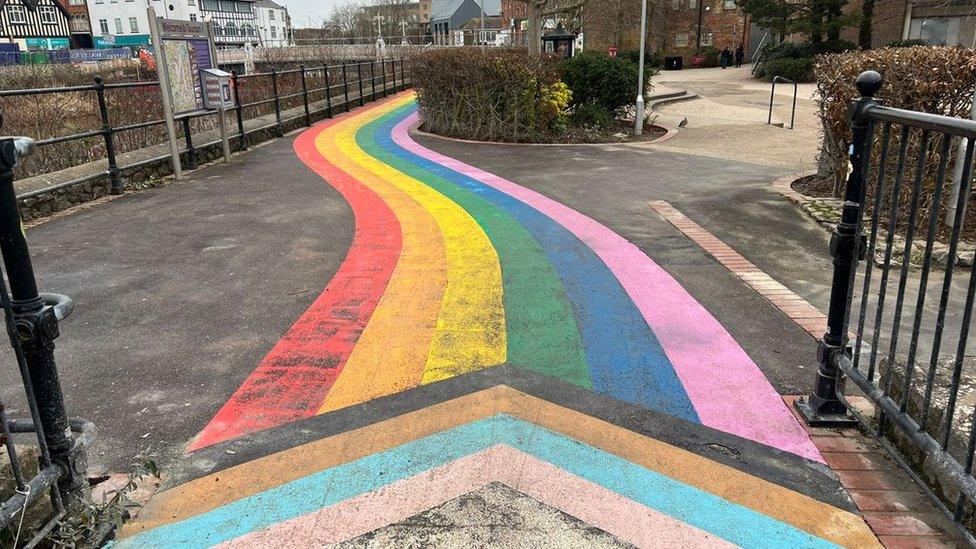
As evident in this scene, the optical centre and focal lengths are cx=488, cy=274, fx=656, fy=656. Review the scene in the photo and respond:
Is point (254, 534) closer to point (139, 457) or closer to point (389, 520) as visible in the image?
point (389, 520)

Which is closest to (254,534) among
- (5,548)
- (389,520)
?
(389,520)

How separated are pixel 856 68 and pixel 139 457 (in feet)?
25.5

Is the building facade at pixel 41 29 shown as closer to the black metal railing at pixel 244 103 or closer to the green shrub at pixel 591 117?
the black metal railing at pixel 244 103

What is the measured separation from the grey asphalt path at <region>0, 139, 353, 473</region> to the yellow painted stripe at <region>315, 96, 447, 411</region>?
62 cm

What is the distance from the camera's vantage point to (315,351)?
167 inches

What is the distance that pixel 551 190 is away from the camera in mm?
9188

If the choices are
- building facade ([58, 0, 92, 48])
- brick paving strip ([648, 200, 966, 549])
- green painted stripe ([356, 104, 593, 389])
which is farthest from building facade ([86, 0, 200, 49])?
brick paving strip ([648, 200, 966, 549])

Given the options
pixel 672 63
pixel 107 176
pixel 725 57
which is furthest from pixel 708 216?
pixel 672 63

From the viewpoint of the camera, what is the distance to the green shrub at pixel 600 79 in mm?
14852

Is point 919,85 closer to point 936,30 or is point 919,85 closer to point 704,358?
point 704,358

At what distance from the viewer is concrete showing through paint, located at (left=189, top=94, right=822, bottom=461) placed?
358cm

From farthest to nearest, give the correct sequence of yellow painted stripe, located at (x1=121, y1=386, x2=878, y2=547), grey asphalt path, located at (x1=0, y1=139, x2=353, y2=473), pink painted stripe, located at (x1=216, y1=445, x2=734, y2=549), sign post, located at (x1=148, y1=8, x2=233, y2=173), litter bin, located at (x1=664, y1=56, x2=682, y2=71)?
litter bin, located at (x1=664, y1=56, x2=682, y2=71) → sign post, located at (x1=148, y1=8, x2=233, y2=173) → grey asphalt path, located at (x1=0, y1=139, x2=353, y2=473) → yellow painted stripe, located at (x1=121, y1=386, x2=878, y2=547) → pink painted stripe, located at (x1=216, y1=445, x2=734, y2=549)

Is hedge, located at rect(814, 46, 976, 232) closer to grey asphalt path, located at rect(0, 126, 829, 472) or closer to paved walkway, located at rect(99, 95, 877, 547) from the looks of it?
grey asphalt path, located at rect(0, 126, 829, 472)

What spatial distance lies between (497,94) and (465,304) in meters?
9.66
